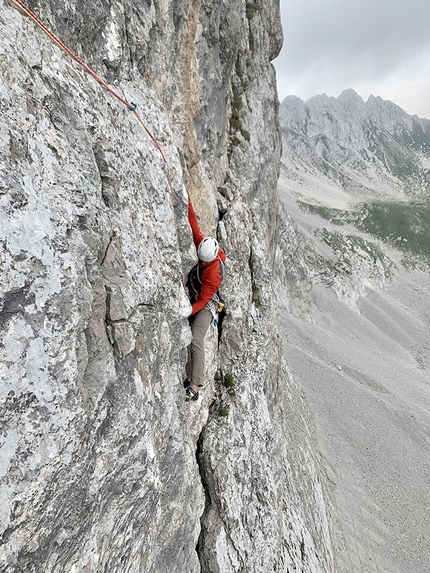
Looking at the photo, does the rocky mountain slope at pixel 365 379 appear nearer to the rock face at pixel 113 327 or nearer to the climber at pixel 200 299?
the rock face at pixel 113 327

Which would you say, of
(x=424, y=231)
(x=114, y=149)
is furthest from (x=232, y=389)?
(x=424, y=231)

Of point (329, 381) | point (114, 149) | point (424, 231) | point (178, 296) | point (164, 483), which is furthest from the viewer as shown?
point (424, 231)

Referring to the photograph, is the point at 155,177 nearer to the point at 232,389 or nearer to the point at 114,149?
the point at 114,149

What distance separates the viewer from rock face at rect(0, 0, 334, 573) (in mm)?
4273

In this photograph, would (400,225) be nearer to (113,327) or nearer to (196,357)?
(196,357)

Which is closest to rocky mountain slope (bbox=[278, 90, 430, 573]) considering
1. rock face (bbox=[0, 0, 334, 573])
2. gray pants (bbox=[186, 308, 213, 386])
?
rock face (bbox=[0, 0, 334, 573])

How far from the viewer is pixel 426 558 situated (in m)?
28.3

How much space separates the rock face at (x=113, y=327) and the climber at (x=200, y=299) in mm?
→ 622

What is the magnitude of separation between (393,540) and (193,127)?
127 feet

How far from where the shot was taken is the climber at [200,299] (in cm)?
980

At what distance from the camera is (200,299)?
393 inches

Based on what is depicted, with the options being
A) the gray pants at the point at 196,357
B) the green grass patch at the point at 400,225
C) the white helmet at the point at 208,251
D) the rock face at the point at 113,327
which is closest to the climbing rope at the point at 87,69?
the rock face at the point at 113,327

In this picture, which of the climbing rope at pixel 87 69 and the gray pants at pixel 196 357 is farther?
the gray pants at pixel 196 357

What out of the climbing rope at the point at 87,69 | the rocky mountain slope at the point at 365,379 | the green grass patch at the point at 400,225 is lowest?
the rocky mountain slope at the point at 365,379
